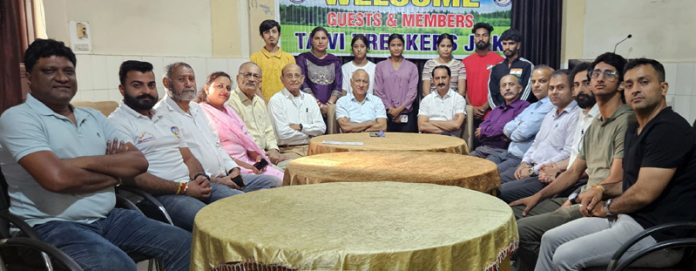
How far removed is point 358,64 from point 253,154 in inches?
89.8

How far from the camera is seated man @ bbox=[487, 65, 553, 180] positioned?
4328 millimetres

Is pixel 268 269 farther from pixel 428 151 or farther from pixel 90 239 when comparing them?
pixel 428 151

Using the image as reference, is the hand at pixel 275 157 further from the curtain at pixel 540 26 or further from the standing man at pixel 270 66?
the curtain at pixel 540 26

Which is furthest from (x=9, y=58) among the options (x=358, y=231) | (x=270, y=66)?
(x=358, y=231)

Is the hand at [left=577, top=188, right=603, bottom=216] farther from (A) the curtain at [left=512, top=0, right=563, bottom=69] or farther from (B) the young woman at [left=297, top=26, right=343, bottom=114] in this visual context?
(A) the curtain at [left=512, top=0, right=563, bottom=69]

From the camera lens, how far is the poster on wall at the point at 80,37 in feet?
15.8

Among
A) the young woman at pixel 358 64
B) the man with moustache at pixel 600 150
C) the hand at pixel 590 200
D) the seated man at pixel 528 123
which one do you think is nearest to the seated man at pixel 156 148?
the man with moustache at pixel 600 150

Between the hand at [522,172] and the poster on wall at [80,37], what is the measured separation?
151 inches

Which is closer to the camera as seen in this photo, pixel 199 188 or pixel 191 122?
pixel 199 188

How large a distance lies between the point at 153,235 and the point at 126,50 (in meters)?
3.54

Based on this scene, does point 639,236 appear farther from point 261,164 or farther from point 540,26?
point 540,26

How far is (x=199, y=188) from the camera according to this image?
10.00 ft

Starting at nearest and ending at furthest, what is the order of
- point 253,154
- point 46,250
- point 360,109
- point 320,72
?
point 46,250
point 253,154
point 360,109
point 320,72

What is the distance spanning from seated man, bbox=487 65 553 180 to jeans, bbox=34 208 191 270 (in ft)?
9.11
